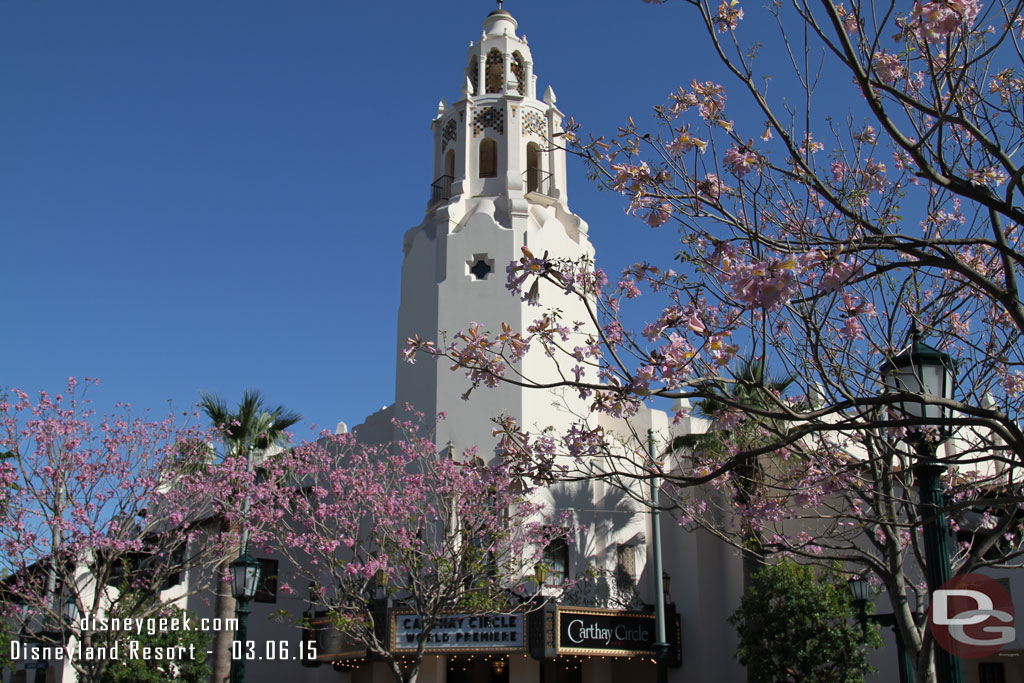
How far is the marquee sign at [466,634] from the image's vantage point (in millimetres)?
24344

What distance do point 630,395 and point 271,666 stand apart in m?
26.1

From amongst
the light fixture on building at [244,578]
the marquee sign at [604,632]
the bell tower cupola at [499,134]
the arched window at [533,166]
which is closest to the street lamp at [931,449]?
the light fixture on building at [244,578]

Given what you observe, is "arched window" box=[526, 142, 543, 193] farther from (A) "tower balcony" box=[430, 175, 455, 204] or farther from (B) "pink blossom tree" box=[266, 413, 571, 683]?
(B) "pink blossom tree" box=[266, 413, 571, 683]

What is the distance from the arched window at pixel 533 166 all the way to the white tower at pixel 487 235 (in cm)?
5

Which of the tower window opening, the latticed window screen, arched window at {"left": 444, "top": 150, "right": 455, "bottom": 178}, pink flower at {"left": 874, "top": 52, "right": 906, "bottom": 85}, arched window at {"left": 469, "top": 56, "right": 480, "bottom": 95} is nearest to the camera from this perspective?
pink flower at {"left": 874, "top": 52, "right": 906, "bottom": 85}

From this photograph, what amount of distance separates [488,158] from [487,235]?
3.91 meters

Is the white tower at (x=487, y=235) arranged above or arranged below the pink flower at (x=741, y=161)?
above

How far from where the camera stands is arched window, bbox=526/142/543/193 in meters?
30.5

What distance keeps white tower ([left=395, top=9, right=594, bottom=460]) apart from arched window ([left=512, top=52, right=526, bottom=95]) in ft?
0.11

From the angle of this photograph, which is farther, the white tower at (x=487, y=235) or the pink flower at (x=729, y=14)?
the white tower at (x=487, y=235)

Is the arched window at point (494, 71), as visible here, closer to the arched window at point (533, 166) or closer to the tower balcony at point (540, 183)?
the arched window at point (533, 166)

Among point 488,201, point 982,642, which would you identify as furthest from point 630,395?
point 488,201

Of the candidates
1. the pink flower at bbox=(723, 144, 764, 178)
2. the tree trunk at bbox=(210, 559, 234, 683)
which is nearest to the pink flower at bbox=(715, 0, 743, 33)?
the pink flower at bbox=(723, 144, 764, 178)

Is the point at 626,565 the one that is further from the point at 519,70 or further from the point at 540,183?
the point at 519,70
